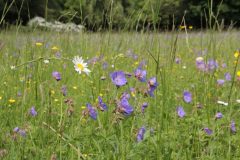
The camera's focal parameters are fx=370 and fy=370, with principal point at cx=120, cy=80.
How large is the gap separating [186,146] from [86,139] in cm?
41

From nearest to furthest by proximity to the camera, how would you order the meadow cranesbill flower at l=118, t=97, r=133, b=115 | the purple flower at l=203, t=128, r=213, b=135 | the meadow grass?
1. the meadow cranesbill flower at l=118, t=97, r=133, b=115
2. the meadow grass
3. the purple flower at l=203, t=128, r=213, b=135

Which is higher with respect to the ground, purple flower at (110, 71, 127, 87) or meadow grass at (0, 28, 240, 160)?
purple flower at (110, 71, 127, 87)

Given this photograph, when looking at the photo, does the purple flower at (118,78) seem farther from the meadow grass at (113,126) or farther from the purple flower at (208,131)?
the purple flower at (208,131)

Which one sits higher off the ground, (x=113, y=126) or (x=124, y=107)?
(x=124, y=107)

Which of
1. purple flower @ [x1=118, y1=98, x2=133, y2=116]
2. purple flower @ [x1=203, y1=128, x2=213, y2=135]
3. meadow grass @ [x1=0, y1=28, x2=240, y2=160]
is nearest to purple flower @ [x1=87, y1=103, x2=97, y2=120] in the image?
meadow grass @ [x1=0, y1=28, x2=240, y2=160]

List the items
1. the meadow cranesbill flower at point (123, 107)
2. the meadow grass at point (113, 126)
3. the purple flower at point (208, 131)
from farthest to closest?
1. the purple flower at point (208, 131)
2. the meadow grass at point (113, 126)
3. the meadow cranesbill flower at point (123, 107)

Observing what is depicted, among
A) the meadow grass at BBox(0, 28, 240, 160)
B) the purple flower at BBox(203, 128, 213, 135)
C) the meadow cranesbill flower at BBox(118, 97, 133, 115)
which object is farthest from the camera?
the purple flower at BBox(203, 128, 213, 135)

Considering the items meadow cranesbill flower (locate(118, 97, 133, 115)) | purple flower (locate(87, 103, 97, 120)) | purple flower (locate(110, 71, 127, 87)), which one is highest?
purple flower (locate(110, 71, 127, 87))

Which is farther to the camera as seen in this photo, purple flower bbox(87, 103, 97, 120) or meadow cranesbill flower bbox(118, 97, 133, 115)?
purple flower bbox(87, 103, 97, 120)

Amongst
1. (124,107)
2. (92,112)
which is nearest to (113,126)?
(92,112)

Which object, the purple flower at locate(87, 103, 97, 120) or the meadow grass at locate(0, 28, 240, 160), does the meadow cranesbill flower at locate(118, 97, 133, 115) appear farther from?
the purple flower at locate(87, 103, 97, 120)

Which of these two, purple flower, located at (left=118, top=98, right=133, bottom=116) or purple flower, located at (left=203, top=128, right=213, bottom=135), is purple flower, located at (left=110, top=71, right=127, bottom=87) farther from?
purple flower, located at (left=203, top=128, right=213, bottom=135)

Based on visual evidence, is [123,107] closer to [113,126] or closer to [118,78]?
[118,78]

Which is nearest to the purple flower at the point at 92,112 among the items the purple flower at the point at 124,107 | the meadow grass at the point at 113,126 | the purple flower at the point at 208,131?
the meadow grass at the point at 113,126
